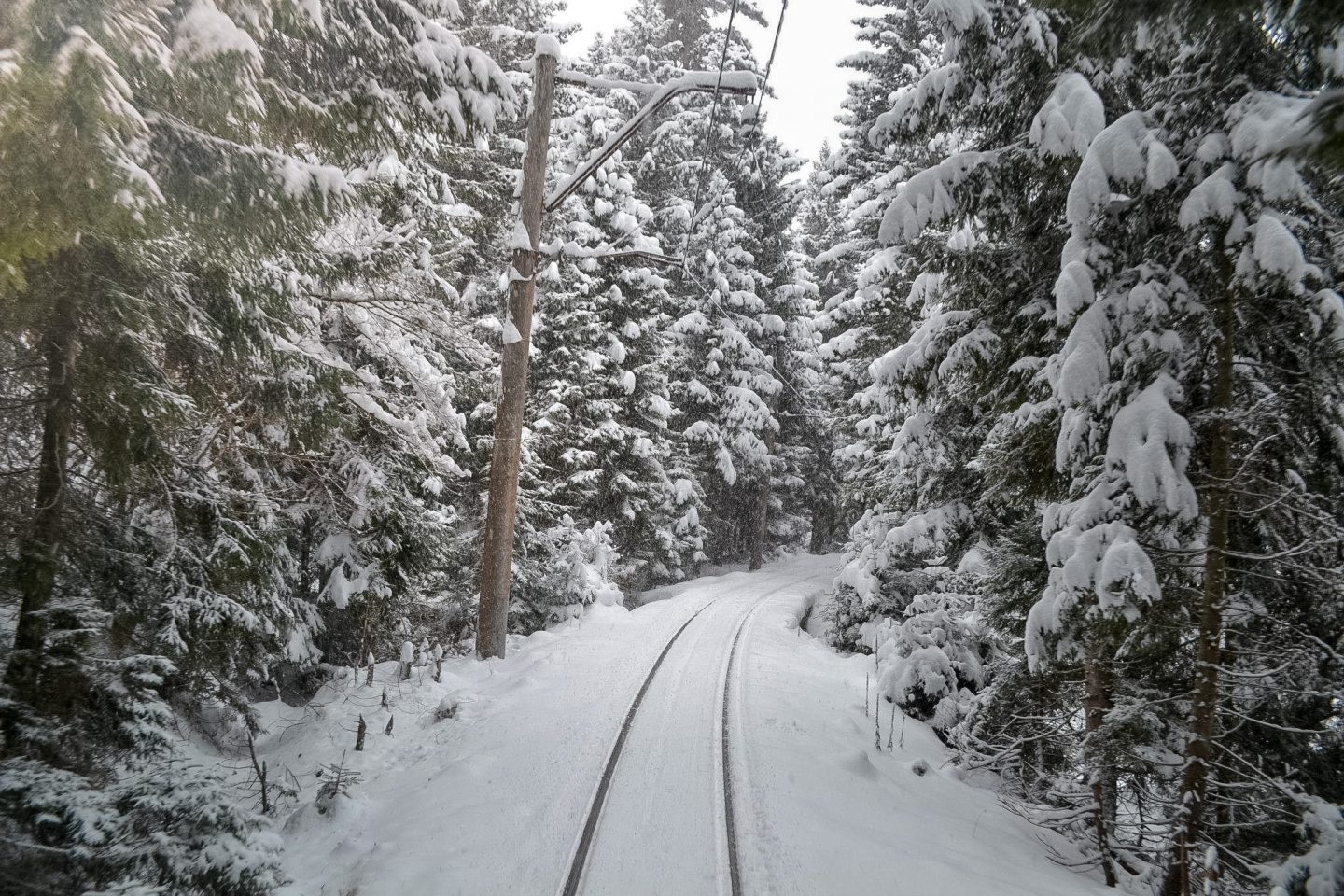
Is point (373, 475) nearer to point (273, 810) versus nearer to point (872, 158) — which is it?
point (273, 810)

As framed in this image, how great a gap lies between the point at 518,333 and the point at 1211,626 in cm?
954

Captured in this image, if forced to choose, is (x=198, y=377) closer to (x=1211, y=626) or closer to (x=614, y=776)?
(x=614, y=776)

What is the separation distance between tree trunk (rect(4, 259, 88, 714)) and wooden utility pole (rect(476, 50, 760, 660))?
20.9 ft

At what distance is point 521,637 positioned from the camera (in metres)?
13.4

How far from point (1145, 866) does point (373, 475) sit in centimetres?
1003

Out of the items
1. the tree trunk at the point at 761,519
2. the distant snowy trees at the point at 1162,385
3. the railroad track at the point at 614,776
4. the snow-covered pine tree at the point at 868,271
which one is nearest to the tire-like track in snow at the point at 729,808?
the railroad track at the point at 614,776

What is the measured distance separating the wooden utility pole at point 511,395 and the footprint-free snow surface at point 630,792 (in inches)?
47.4

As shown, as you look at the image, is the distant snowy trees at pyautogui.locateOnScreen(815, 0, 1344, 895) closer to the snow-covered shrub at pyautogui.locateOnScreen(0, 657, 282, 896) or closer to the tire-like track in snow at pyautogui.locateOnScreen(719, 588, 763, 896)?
the tire-like track in snow at pyautogui.locateOnScreen(719, 588, 763, 896)

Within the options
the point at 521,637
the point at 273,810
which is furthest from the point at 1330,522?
the point at 521,637

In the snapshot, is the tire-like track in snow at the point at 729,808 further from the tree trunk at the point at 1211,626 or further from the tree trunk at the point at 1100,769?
the tree trunk at the point at 1211,626

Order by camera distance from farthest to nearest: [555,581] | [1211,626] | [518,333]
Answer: [555,581] < [518,333] < [1211,626]

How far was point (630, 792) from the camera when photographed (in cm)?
680

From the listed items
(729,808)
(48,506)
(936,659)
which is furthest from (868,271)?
(48,506)

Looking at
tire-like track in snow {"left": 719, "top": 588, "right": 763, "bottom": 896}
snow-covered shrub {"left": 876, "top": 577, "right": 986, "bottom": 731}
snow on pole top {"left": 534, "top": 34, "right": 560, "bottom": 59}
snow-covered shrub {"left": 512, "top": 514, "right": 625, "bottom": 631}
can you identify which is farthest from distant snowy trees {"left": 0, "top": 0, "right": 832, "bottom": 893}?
Answer: snow-covered shrub {"left": 876, "top": 577, "right": 986, "bottom": 731}
